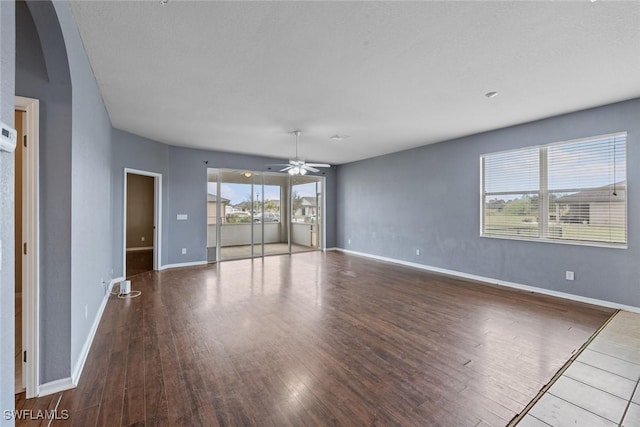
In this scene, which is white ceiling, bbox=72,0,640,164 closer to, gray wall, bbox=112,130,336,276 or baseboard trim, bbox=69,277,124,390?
gray wall, bbox=112,130,336,276

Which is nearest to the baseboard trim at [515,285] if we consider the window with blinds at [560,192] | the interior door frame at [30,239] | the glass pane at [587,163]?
the window with blinds at [560,192]

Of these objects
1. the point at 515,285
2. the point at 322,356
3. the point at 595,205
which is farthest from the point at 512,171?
the point at 322,356

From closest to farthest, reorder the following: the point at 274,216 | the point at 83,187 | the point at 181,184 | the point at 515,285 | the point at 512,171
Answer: the point at 83,187 → the point at 515,285 → the point at 512,171 → the point at 181,184 → the point at 274,216

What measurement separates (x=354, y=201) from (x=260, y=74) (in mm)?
5853

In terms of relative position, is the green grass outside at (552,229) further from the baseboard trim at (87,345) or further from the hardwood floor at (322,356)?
the baseboard trim at (87,345)

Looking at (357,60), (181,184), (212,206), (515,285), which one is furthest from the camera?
(212,206)

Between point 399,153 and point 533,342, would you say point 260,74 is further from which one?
point 399,153

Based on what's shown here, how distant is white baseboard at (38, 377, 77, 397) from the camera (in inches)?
81.0

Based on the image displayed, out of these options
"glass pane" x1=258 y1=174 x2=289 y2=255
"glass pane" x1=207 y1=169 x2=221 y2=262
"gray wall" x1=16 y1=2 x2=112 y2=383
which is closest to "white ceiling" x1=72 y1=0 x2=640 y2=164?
"gray wall" x1=16 y1=2 x2=112 y2=383

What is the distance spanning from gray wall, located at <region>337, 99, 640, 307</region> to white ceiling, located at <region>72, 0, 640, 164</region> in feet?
1.34

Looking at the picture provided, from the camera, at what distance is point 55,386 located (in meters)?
2.10

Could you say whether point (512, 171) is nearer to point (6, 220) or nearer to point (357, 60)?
point (357, 60)

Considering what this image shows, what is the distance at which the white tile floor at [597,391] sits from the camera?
6.16 feet

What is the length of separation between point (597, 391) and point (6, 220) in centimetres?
377
